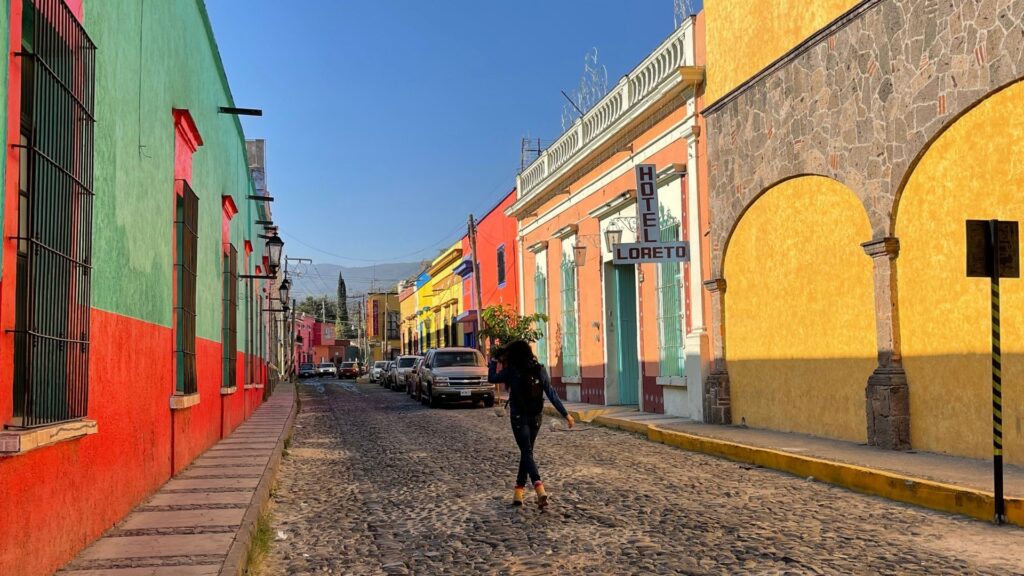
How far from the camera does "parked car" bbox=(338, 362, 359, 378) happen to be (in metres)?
71.1

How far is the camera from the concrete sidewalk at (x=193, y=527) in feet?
17.5

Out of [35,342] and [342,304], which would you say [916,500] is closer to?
[35,342]

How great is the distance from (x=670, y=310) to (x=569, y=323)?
23.0 feet

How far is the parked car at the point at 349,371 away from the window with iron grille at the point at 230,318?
55.0m

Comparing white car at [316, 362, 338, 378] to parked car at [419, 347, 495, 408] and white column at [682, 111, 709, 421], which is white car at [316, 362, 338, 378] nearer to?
parked car at [419, 347, 495, 408]

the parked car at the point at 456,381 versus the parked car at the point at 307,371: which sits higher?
the parked car at the point at 456,381

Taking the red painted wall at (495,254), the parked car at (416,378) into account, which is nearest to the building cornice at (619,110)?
the red painted wall at (495,254)

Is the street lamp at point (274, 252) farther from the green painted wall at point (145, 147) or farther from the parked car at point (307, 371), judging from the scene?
the parked car at point (307, 371)

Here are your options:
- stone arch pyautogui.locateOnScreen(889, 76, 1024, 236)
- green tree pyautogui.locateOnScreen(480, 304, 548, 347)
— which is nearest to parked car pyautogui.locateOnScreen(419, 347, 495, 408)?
green tree pyautogui.locateOnScreen(480, 304, 548, 347)

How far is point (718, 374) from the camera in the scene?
620 inches

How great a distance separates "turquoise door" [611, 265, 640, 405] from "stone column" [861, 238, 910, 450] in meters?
10.2

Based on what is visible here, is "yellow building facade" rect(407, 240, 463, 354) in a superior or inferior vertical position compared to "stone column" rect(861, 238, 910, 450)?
superior

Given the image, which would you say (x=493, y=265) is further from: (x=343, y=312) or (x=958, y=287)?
(x=343, y=312)

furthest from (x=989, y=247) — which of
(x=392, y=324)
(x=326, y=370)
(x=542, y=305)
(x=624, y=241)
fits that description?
(x=392, y=324)
